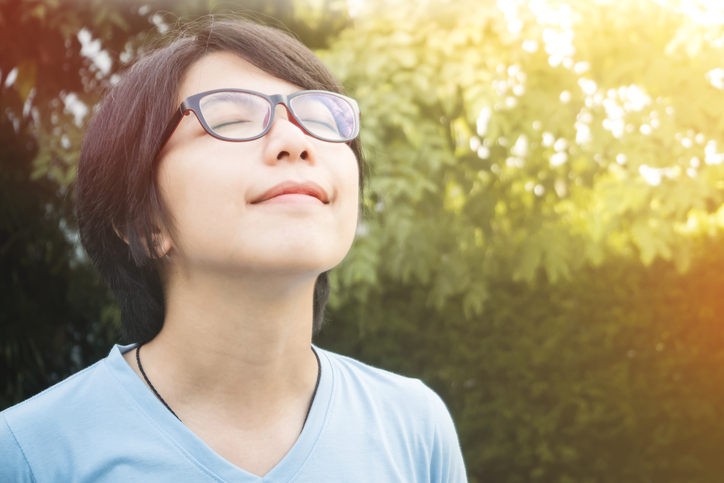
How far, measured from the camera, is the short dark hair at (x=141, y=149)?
1322 mm

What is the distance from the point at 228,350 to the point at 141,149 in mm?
482

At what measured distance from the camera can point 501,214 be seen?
3475mm

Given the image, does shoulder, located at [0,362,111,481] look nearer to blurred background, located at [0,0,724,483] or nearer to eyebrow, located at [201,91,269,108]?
eyebrow, located at [201,91,269,108]

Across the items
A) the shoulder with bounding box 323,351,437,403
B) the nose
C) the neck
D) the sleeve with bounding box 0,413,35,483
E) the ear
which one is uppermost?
the nose

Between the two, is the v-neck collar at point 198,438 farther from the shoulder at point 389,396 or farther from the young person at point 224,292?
the shoulder at point 389,396

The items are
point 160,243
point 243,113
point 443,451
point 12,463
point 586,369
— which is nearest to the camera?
point 12,463

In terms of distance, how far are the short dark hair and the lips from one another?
267mm

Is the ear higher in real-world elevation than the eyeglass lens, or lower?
lower

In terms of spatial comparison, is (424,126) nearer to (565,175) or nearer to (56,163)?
(565,175)

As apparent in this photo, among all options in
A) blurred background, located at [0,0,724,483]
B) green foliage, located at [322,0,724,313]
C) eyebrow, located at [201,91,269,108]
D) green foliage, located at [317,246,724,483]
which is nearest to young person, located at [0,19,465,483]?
eyebrow, located at [201,91,269,108]

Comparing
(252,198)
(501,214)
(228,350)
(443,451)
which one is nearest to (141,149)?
(252,198)

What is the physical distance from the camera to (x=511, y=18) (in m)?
2.99

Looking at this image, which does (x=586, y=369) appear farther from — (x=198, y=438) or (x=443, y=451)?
(x=198, y=438)

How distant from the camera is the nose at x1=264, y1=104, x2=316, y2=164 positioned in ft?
3.94
